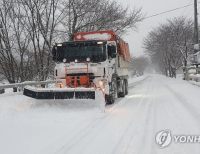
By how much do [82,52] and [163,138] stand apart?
16.9 ft

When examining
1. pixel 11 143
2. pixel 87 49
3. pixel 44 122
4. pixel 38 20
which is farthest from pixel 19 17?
pixel 11 143

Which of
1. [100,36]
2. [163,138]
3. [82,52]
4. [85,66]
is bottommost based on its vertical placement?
[163,138]

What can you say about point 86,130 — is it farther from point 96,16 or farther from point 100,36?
point 96,16

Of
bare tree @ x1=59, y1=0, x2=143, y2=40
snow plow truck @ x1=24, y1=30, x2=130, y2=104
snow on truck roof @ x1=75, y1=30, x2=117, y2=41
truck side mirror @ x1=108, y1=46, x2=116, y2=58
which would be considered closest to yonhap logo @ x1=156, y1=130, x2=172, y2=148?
snow plow truck @ x1=24, y1=30, x2=130, y2=104

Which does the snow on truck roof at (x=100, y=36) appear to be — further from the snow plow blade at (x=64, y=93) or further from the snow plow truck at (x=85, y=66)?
the snow plow blade at (x=64, y=93)

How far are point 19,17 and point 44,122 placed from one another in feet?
39.2

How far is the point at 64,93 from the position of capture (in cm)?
701

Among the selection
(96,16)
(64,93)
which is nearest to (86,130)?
(64,93)

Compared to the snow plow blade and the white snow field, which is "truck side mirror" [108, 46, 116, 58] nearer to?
the snow plow blade

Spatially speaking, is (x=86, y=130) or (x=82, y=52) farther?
(x=82, y=52)

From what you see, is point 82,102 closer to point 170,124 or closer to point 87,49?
point 87,49

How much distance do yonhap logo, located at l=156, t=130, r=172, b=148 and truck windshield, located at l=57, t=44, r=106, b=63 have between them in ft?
14.4

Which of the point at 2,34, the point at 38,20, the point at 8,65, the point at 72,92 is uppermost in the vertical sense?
the point at 38,20

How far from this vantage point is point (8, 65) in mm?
15086
